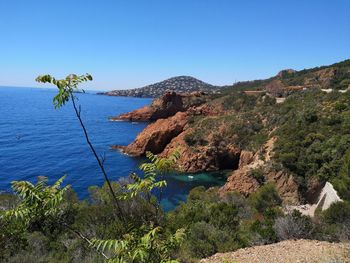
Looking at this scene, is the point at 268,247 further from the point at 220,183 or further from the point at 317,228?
the point at 220,183

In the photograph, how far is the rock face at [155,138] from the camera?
53.2 meters

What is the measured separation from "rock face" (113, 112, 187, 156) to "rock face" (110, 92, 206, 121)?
2425cm

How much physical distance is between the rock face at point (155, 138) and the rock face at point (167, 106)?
2425 centimetres

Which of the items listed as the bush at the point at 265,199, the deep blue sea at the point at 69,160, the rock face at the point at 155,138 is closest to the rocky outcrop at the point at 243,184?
the deep blue sea at the point at 69,160

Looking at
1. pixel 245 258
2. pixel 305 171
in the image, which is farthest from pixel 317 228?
pixel 305 171

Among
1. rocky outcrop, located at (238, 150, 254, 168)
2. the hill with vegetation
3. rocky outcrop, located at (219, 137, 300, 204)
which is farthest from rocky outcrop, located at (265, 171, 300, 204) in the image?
rocky outcrop, located at (238, 150, 254, 168)

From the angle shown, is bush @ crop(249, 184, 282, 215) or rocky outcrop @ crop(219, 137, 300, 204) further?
rocky outcrop @ crop(219, 137, 300, 204)

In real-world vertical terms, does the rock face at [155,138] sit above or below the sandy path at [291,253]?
below

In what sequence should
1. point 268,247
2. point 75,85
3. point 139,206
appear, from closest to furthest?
point 75,85 → point 268,247 → point 139,206

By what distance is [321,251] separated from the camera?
1085cm

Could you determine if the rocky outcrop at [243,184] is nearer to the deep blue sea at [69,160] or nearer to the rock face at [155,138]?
the deep blue sea at [69,160]

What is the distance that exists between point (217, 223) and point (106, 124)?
73639 millimetres

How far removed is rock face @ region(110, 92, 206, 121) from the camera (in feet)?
274

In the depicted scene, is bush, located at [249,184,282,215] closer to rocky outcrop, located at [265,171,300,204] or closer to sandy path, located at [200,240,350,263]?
rocky outcrop, located at [265,171,300,204]
